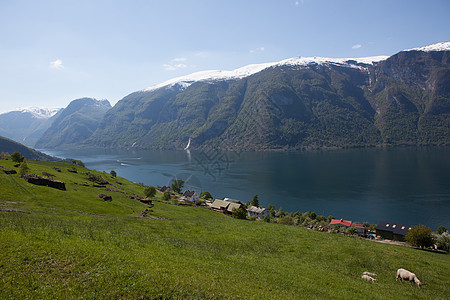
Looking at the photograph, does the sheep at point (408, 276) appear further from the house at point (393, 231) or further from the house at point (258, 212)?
the house at point (258, 212)

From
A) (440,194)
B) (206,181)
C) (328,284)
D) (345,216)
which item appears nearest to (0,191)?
(328,284)

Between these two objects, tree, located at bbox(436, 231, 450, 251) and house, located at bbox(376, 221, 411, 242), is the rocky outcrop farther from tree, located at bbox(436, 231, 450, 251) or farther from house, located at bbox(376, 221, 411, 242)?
house, located at bbox(376, 221, 411, 242)

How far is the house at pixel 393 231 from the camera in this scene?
182ft

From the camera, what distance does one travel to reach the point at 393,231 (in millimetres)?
57250

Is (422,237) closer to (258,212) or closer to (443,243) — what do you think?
(443,243)

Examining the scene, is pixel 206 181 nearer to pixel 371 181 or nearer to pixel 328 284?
pixel 371 181

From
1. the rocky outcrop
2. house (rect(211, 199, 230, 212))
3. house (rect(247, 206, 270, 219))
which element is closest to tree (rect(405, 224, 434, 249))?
house (rect(247, 206, 270, 219))

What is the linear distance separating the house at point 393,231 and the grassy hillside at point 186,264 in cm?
4121

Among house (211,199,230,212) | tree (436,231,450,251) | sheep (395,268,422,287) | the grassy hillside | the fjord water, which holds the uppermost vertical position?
the grassy hillside

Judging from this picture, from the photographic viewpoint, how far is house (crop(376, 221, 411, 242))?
55625 millimetres

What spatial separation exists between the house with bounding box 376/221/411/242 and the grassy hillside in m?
41.2

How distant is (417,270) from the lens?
19562 mm

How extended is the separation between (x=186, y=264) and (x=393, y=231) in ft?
209

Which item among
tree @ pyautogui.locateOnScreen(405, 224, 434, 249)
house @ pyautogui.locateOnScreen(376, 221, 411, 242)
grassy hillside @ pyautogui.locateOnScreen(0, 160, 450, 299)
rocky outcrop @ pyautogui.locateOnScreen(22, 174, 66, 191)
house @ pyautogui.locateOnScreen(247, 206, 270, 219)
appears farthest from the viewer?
house @ pyautogui.locateOnScreen(247, 206, 270, 219)
